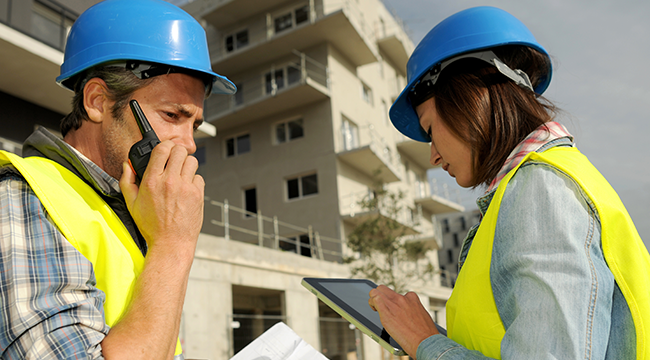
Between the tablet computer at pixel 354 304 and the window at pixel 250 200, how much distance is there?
19.6 m

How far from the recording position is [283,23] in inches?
865

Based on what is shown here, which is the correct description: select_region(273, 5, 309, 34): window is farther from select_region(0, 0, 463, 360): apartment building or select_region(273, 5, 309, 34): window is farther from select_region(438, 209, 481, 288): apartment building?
select_region(438, 209, 481, 288): apartment building

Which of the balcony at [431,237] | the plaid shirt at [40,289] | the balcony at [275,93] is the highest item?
the balcony at [275,93]

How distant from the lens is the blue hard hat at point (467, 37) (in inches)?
62.0

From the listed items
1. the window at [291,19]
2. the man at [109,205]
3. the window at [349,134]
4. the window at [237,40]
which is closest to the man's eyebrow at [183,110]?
the man at [109,205]

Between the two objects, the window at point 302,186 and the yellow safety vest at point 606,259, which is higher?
the window at point 302,186

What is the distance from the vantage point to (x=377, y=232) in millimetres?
17859

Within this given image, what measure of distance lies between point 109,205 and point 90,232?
281 millimetres

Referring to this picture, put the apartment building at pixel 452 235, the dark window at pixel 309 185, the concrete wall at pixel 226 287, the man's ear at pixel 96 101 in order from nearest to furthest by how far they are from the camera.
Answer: the man's ear at pixel 96 101
the concrete wall at pixel 226 287
the dark window at pixel 309 185
the apartment building at pixel 452 235

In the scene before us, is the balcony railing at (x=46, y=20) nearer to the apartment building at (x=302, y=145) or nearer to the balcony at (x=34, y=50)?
the balcony at (x=34, y=50)

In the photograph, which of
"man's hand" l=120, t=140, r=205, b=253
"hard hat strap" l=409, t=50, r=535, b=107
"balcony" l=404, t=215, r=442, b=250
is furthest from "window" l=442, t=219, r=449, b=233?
"man's hand" l=120, t=140, r=205, b=253

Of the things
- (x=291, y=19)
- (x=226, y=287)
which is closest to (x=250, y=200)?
(x=291, y=19)

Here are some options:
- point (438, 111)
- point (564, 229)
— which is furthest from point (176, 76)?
point (564, 229)

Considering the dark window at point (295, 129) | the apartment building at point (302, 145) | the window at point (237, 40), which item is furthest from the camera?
the window at point (237, 40)
